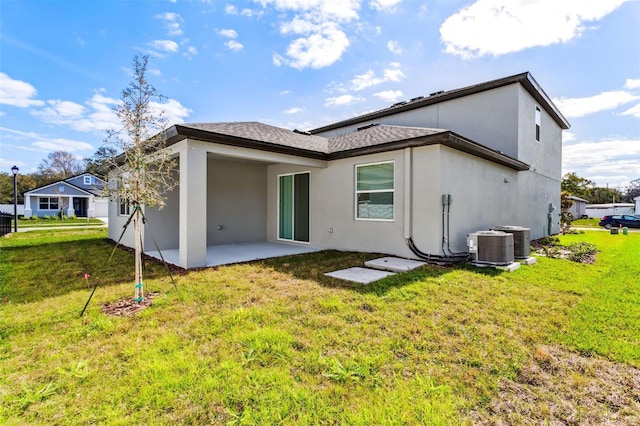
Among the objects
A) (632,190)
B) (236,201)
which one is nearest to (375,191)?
(236,201)

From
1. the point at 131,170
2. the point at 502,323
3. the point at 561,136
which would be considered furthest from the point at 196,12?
the point at 561,136

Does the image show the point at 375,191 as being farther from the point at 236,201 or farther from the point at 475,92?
the point at 475,92

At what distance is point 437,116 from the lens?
40.1 feet

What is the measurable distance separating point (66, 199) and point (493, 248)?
138 feet

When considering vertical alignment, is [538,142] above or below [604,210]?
above

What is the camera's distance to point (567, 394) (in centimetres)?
238

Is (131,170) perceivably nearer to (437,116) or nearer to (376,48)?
(376,48)

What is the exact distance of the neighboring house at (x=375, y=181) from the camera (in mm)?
6883

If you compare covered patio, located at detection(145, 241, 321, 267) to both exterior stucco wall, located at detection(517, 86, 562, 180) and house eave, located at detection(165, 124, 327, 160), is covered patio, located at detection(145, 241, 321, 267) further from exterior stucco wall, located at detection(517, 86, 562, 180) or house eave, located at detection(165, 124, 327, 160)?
exterior stucco wall, located at detection(517, 86, 562, 180)

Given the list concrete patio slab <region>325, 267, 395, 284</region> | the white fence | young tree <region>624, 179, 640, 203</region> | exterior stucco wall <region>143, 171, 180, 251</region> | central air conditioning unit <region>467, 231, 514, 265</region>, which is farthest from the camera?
young tree <region>624, 179, 640, 203</region>

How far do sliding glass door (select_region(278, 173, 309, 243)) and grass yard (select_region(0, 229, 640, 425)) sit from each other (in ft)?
15.6

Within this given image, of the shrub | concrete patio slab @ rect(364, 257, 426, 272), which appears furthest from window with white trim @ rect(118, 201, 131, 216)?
the shrub

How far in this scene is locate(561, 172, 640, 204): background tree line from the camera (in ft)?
119

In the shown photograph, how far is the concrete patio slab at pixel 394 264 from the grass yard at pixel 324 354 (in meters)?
0.92
